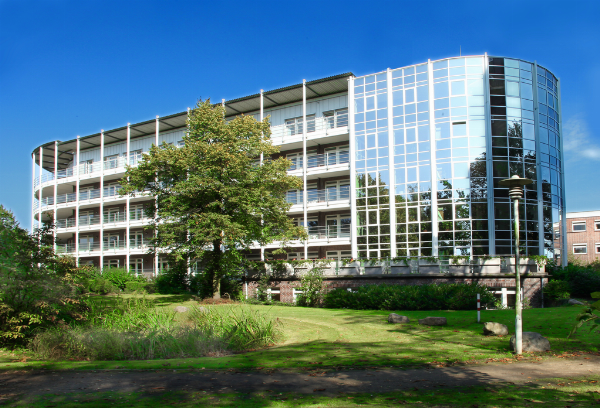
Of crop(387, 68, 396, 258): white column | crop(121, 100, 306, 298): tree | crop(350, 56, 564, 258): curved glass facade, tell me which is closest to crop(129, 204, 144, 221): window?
crop(121, 100, 306, 298): tree

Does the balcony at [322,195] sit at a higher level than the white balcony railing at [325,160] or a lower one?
lower

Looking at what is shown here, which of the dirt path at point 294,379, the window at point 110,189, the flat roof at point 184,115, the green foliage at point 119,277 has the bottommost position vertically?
the green foliage at point 119,277

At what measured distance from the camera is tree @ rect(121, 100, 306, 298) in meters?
23.7

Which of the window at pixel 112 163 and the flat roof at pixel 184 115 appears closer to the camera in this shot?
the flat roof at pixel 184 115

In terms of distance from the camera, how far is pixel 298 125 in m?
36.3

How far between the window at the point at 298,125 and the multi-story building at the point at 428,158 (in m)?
0.16

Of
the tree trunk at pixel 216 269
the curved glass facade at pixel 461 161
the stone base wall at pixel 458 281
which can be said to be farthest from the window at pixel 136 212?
the curved glass facade at pixel 461 161

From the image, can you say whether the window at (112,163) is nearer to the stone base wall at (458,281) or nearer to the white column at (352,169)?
the white column at (352,169)

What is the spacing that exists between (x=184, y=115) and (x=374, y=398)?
36.6 m

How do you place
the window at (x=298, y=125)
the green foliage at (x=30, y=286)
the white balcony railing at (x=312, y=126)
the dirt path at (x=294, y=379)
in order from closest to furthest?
the dirt path at (x=294, y=379) → the green foliage at (x=30, y=286) → the white balcony railing at (x=312, y=126) → the window at (x=298, y=125)

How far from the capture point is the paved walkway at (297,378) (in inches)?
314

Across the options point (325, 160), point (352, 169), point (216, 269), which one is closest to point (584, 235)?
point (352, 169)

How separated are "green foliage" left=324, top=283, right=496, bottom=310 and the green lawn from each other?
112 inches

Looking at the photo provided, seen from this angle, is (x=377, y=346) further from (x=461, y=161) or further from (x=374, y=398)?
(x=461, y=161)
